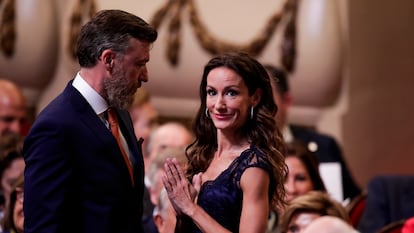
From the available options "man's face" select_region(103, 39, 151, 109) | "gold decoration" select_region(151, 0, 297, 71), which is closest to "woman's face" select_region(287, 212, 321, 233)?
"man's face" select_region(103, 39, 151, 109)

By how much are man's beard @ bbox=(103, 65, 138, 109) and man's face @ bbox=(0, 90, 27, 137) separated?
2.79 metres

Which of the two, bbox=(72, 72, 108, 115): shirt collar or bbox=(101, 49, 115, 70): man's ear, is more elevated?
bbox=(101, 49, 115, 70): man's ear

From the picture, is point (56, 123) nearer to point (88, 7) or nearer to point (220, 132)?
point (220, 132)

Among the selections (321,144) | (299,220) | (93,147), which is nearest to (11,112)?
(321,144)

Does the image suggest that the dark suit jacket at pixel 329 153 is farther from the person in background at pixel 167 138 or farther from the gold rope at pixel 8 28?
the gold rope at pixel 8 28

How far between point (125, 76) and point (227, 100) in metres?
0.34

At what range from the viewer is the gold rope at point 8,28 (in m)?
7.12

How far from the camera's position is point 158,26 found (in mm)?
7262

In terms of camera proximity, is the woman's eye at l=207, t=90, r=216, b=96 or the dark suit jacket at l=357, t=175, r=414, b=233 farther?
the dark suit jacket at l=357, t=175, r=414, b=233

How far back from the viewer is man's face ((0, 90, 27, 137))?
5817 mm

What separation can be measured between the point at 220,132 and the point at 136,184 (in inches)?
13.8

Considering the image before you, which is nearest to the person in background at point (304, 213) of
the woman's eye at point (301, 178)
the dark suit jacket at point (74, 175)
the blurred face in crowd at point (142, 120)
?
the woman's eye at point (301, 178)

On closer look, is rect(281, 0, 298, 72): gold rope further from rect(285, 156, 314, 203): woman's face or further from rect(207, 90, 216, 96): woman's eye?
rect(207, 90, 216, 96): woman's eye

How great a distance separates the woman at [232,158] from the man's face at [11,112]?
256 centimetres
